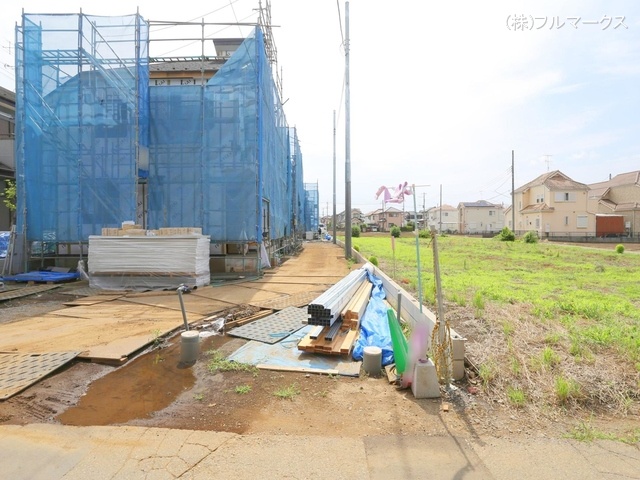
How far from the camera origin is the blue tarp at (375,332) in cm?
438

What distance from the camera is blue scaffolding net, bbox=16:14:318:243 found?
10.5 meters

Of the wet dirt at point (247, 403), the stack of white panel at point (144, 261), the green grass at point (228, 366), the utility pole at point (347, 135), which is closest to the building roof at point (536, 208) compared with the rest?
the utility pole at point (347, 135)

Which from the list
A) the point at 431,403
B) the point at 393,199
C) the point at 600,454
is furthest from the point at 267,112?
the point at 600,454

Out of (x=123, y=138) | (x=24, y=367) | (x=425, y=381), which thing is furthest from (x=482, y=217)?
(x=24, y=367)

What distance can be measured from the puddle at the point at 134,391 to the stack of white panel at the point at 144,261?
180 inches

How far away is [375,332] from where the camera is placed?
5027mm

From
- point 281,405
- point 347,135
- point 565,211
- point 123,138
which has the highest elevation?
point 347,135

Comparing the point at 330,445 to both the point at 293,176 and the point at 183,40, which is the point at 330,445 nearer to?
the point at 183,40

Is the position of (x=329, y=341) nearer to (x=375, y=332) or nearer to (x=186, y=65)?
(x=375, y=332)

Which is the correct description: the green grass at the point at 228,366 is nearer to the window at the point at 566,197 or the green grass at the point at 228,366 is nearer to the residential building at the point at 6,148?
the residential building at the point at 6,148

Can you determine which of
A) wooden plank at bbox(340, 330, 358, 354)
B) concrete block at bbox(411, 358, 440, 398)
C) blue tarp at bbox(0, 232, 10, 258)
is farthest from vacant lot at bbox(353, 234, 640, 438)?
blue tarp at bbox(0, 232, 10, 258)

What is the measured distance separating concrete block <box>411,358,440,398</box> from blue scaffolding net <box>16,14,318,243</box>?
8.25 meters

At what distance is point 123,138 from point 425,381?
34.8 ft

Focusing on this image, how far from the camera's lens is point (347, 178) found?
15.8 m
